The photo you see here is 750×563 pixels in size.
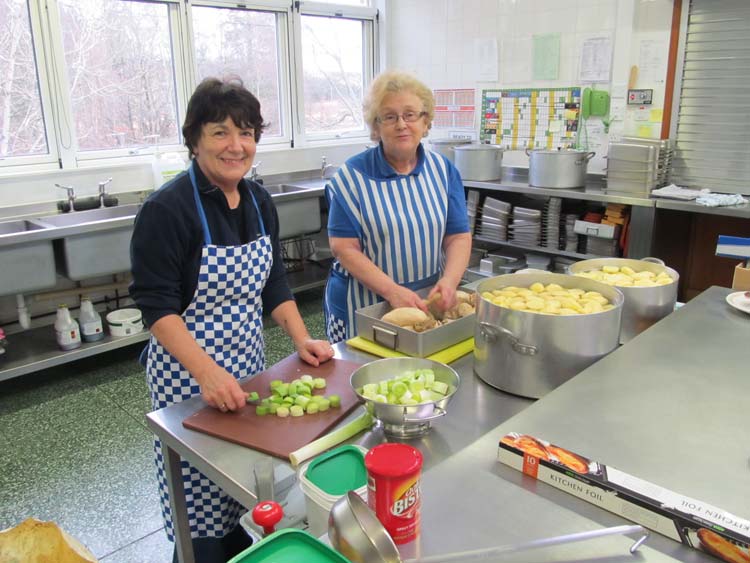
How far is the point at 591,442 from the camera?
1.03 m

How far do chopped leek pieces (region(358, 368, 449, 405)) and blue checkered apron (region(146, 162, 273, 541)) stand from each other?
53 cm

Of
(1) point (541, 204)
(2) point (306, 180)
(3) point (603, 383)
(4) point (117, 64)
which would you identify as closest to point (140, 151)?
(4) point (117, 64)

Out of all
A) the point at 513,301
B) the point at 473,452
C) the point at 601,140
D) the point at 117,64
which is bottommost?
the point at 473,452

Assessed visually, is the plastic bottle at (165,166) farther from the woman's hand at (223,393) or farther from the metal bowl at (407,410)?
the metal bowl at (407,410)

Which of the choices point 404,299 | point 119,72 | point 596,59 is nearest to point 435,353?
point 404,299

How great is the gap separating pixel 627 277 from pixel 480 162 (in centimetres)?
267

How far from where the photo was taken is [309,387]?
4.61 feet

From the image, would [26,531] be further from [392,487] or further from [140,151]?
[140,151]

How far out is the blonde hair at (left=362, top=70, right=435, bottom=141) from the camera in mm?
1978

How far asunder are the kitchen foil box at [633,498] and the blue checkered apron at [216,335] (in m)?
0.90

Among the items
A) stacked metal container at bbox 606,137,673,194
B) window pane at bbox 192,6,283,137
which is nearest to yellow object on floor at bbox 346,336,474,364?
stacked metal container at bbox 606,137,673,194

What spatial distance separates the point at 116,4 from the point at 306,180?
1.76 m

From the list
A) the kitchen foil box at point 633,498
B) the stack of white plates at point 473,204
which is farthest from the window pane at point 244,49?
the kitchen foil box at point 633,498

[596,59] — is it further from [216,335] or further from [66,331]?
[66,331]
